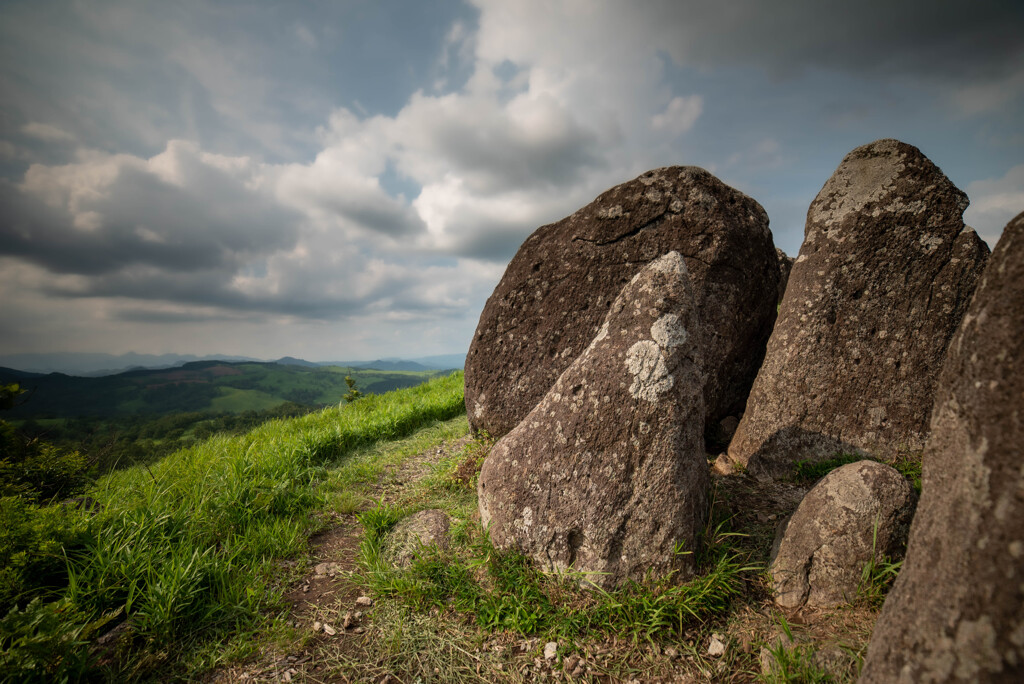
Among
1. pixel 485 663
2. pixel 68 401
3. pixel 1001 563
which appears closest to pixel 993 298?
pixel 1001 563

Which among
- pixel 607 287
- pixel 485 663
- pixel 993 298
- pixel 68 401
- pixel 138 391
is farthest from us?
pixel 138 391

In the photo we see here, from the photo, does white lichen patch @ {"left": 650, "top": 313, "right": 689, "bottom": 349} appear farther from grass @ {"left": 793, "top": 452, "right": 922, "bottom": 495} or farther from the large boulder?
grass @ {"left": 793, "top": 452, "right": 922, "bottom": 495}

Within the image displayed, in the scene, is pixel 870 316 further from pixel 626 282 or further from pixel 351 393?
pixel 351 393

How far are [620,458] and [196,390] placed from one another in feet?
465

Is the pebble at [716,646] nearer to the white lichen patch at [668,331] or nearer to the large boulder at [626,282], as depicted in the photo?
the white lichen patch at [668,331]

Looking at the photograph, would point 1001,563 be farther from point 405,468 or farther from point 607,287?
point 405,468

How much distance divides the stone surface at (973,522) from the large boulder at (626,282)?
374 centimetres

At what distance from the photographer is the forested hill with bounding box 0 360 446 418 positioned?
97188 millimetres

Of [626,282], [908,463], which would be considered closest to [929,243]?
[908,463]

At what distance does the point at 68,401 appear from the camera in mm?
99125

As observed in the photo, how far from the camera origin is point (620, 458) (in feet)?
11.4

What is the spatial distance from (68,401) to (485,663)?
5567 inches

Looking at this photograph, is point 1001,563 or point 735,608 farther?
point 735,608

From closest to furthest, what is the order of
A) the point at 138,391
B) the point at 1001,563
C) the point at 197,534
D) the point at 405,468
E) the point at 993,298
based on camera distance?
the point at 1001,563 → the point at 993,298 → the point at 197,534 → the point at 405,468 → the point at 138,391
